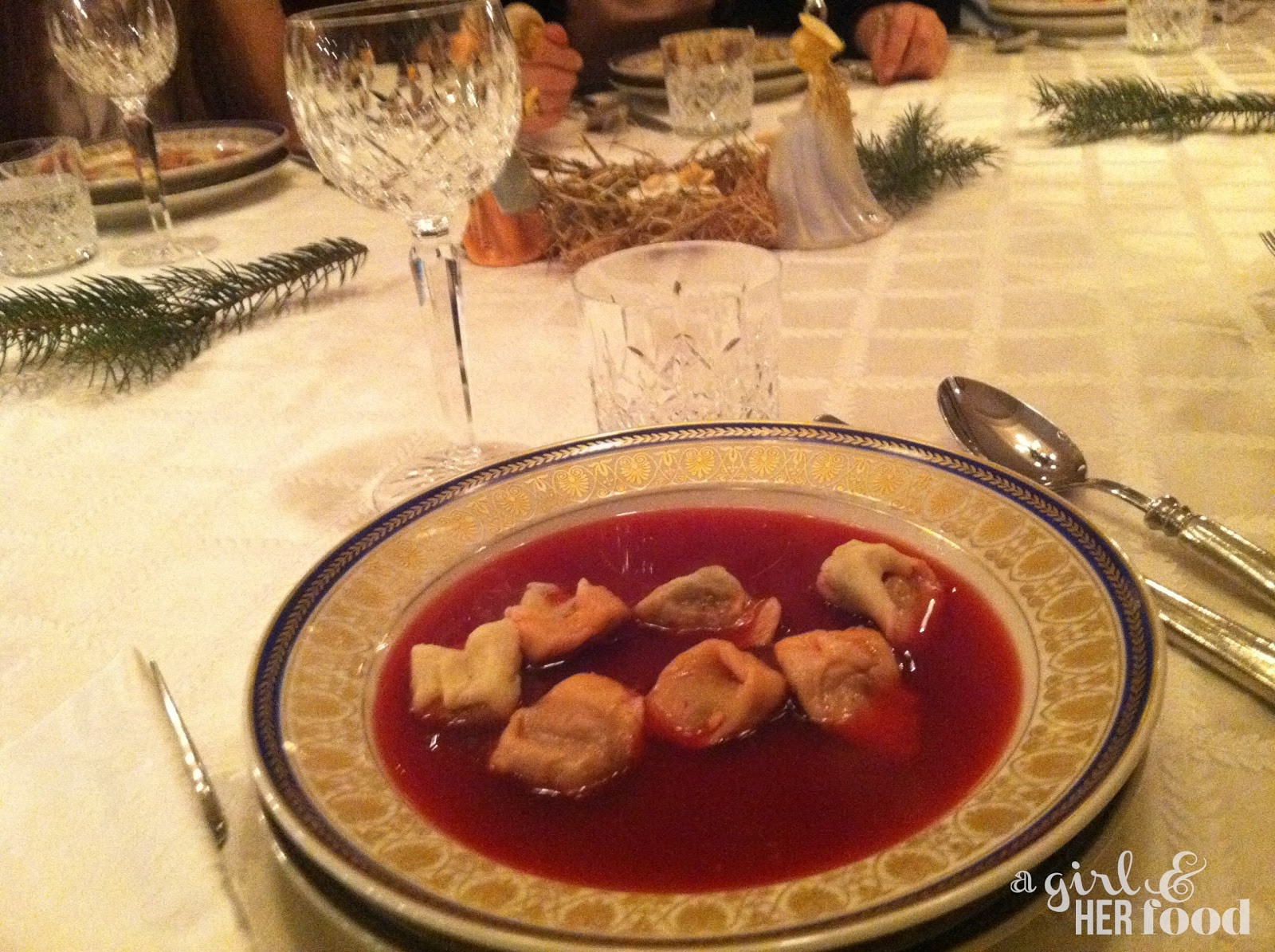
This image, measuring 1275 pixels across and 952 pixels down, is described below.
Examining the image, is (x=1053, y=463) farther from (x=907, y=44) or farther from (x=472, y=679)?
(x=907, y=44)

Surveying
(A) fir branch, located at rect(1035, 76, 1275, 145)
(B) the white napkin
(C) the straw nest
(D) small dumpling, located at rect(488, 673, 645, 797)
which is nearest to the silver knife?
(B) the white napkin

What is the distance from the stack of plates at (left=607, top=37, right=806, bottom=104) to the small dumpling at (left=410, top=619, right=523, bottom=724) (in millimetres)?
1413

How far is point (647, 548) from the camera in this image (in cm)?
58

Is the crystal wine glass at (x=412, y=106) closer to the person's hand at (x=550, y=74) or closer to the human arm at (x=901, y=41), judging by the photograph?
the person's hand at (x=550, y=74)

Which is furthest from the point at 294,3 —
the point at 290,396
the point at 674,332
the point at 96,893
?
the point at 96,893

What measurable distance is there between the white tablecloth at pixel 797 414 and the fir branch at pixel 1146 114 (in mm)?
49

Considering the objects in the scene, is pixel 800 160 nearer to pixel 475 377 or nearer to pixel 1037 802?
pixel 475 377

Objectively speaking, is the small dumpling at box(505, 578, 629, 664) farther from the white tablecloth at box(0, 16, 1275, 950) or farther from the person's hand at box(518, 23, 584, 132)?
the person's hand at box(518, 23, 584, 132)

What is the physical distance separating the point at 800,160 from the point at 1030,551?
73 centimetres

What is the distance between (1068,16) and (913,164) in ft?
3.88

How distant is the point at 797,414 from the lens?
2.68ft

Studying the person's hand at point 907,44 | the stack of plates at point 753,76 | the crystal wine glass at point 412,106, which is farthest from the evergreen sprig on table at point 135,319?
the person's hand at point 907,44

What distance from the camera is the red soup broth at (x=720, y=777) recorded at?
379mm

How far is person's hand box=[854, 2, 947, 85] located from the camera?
6.24 feet
